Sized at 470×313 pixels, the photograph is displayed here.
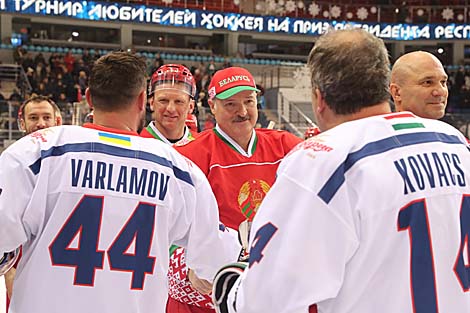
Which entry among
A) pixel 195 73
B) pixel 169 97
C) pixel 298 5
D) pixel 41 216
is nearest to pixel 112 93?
pixel 41 216

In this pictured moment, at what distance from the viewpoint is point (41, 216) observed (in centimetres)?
198

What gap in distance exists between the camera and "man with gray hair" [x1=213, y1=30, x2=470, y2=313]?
57.9 inches

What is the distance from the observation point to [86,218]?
202 centimetres

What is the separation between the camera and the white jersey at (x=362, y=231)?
1467 mm

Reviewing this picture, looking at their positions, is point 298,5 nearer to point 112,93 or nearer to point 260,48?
point 260,48

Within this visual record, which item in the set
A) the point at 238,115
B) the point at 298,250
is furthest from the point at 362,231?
the point at 238,115

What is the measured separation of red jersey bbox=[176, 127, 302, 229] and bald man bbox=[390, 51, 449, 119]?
642 mm

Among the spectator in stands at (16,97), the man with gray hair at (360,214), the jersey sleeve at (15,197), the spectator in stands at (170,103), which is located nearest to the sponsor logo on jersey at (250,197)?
the spectator in stands at (170,103)

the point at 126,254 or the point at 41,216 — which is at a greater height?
the point at 41,216

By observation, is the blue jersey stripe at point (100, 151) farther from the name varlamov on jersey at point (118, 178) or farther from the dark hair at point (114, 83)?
the dark hair at point (114, 83)

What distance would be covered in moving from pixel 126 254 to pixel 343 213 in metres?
0.87

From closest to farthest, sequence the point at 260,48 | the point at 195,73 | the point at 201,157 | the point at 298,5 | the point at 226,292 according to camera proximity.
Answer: the point at 226,292 → the point at 201,157 → the point at 195,73 → the point at 298,5 → the point at 260,48

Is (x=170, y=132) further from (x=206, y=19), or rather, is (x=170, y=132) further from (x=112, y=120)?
(x=206, y=19)

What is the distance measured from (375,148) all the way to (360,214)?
0.18 metres
